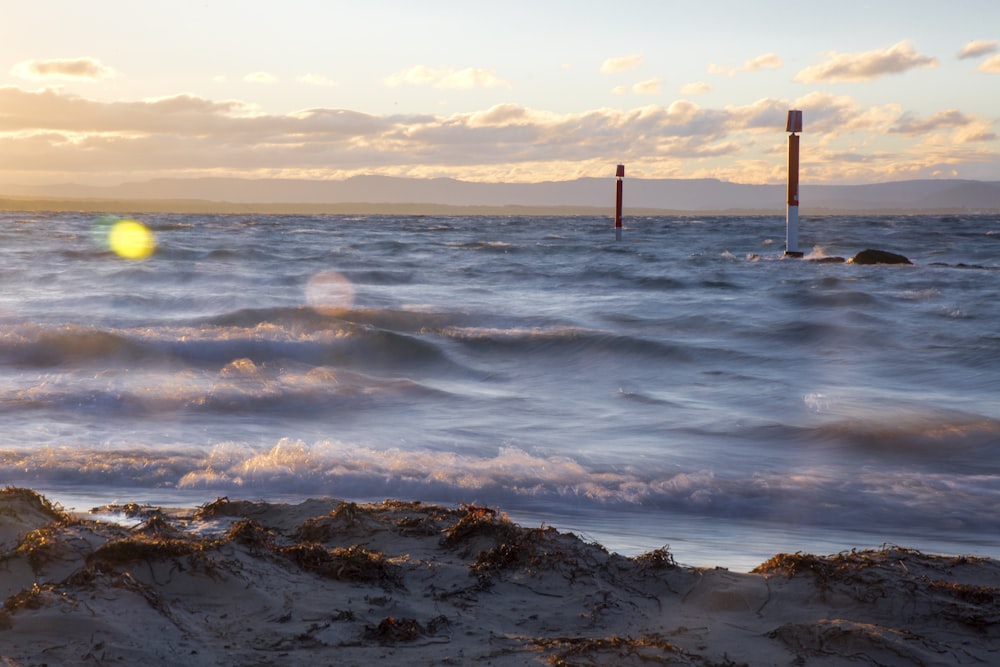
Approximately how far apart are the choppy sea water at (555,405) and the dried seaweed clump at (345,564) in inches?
59.5

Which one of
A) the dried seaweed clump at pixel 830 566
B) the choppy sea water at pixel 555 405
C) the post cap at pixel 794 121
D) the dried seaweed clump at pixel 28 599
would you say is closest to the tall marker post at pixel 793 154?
the post cap at pixel 794 121

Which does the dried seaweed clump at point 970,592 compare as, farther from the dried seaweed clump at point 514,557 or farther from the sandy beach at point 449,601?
the dried seaweed clump at point 514,557

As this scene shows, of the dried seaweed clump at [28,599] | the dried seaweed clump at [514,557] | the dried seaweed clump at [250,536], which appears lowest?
the dried seaweed clump at [514,557]

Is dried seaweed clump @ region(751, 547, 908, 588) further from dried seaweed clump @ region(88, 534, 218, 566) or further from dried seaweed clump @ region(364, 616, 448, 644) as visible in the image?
dried seaweed clump @ region(88, 534, 218, 566)

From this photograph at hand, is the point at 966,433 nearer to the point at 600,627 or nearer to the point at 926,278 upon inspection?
the point at 600,627

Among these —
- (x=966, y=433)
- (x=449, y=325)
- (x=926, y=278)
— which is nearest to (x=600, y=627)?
(x=966, y=433)

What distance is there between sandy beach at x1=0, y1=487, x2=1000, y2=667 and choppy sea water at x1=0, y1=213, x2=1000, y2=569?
90cm

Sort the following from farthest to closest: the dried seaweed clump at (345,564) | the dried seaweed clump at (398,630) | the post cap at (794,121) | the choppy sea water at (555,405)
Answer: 1. the post cap at (794,121)
2. the choppy sea water at (555,405)
3. the dried seaweed clump at (345,564)
4. the dried seaweed clump at (398,630)

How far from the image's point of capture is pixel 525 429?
28.5 ft

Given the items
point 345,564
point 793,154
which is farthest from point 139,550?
point 793,154

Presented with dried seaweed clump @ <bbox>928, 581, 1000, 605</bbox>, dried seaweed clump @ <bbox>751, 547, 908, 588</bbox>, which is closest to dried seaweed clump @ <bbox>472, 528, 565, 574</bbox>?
dried seaweed clump @ <bbox>751, 547, 908, 588</bbox>

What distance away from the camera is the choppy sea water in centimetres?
621

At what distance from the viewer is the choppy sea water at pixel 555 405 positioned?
6.21 meters

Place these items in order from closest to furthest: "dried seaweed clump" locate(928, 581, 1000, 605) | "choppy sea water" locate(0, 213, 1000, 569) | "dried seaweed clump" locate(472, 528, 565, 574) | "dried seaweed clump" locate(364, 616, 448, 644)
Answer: "dried seaweed clump" locate(364, 616, 448, 644)
"dried seaweed clump" locate(928, 581, 1000, 605)
"dried seaweed clump" locate(472, 528, 565, 574)
"choppy sea water" locate(0, 213, 1000, 569)
